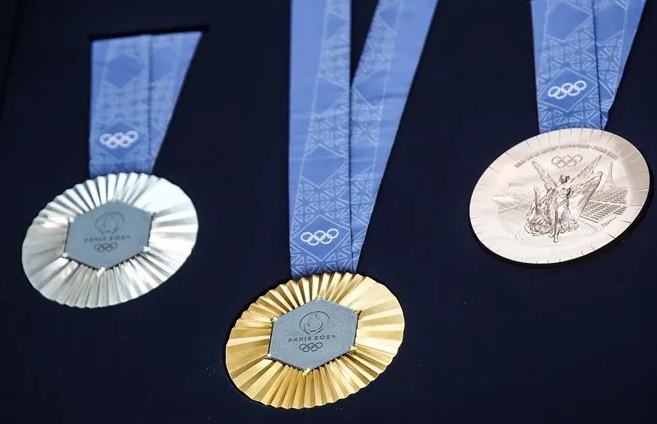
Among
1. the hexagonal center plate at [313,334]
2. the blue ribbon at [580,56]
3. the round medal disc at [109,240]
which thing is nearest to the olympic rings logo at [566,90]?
the blue ribbon at [580,56]

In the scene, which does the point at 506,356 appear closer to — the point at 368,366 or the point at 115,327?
the point at 368,366

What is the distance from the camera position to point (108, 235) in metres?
3.45

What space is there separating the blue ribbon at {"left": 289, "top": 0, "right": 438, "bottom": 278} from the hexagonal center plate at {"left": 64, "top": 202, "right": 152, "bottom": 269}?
16.9 inches

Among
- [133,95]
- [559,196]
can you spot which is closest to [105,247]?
[133,95]

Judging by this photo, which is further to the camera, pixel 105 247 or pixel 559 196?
pixel 105 247

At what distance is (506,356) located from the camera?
2900mm

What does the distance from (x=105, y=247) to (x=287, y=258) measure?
52cm

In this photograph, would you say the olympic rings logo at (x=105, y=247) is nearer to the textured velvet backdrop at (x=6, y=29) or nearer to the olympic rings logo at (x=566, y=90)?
the textured velvet backdrop at (x=6, y=29)

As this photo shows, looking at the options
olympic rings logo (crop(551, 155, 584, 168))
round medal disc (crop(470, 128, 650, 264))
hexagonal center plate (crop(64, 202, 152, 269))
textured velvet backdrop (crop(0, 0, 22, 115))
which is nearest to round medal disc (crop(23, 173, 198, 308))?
hexagonal center plate (crop(64, 202, 152, 269))

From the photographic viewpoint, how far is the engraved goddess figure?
3027 millimetres

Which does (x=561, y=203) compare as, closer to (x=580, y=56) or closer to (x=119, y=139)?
(x=580, y=56)

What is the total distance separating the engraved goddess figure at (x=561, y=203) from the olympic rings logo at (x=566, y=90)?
0.27 meters

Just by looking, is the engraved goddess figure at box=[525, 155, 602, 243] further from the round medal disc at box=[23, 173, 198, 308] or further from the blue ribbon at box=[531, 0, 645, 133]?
the round medal disc at box=[23, 173, 198, 308]

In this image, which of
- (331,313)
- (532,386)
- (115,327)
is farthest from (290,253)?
(532,386)
